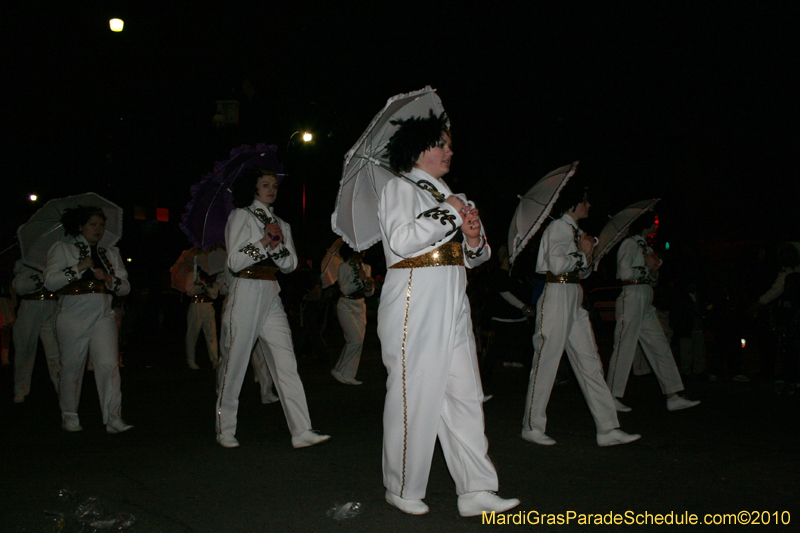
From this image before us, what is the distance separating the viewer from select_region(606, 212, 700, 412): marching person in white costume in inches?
258

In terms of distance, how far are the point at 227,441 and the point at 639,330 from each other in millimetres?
4202

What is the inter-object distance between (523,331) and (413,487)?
5711 mm

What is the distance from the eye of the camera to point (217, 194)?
5.72 meters

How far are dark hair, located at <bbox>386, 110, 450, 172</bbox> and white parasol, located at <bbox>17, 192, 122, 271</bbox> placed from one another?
3645 mm

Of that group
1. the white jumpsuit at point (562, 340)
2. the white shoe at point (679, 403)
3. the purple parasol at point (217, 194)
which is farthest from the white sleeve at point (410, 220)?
the white shoe at point (679, 403)

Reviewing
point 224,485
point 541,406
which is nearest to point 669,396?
point 541,406

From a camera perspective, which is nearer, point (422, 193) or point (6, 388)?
point (422, 193)

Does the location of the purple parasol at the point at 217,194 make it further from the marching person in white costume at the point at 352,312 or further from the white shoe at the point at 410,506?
the marching person in white costume at the point at 352,312

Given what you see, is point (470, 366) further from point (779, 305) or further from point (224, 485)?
point (779, 305)

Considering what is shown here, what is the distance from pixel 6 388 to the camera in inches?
336

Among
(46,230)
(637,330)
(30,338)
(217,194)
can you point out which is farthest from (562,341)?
(30,338)

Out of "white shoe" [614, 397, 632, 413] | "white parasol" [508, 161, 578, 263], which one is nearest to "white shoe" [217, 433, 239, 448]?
"white parasol" [508, 161, 578, 263]

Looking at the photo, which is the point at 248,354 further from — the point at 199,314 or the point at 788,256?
the point at 788,256

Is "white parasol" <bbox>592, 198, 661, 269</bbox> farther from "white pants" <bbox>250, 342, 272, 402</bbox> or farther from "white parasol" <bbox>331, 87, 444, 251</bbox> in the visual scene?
"white pants" <bbox>250, 342, 272, 402</bbox>
